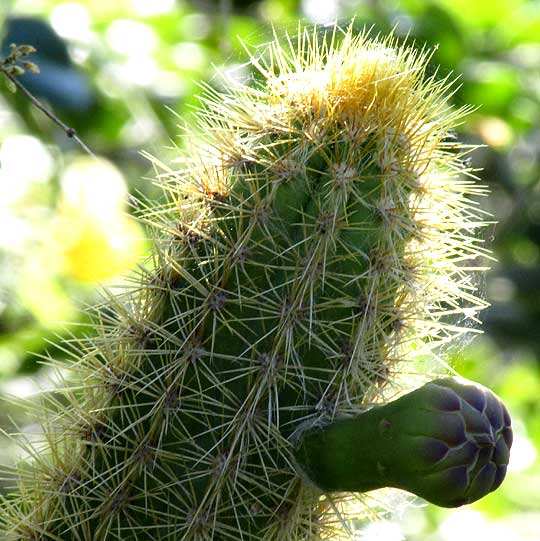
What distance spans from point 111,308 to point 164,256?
16 cm

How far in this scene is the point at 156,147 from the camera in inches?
102

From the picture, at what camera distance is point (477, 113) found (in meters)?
3.04

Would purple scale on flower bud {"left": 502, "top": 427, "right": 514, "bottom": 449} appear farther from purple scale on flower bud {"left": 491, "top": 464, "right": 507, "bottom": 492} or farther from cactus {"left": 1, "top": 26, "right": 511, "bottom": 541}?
cactus {"left": 1, "top": 26, "right": 511, "bottom": 541}

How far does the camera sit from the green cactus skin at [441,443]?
3.79 ft

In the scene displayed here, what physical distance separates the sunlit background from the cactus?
97cm

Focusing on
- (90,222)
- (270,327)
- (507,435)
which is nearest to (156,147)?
(90,222)

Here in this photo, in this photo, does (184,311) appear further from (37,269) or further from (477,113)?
(477,113)

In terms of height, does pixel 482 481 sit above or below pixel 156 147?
above

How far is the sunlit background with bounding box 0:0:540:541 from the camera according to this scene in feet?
8.35

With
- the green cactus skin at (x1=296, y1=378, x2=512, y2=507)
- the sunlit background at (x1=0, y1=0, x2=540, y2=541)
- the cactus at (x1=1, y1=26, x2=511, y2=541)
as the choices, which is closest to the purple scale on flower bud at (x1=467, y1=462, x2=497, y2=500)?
the green cactus skin at (x1=296, y1=378, x2=512, y2=507)

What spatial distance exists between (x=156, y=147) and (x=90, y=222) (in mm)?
402

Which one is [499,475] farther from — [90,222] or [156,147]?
[90,222]

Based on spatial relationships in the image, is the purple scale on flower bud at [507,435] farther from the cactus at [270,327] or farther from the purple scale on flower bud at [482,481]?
the cactus at [270,327]

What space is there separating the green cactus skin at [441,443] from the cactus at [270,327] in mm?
20
